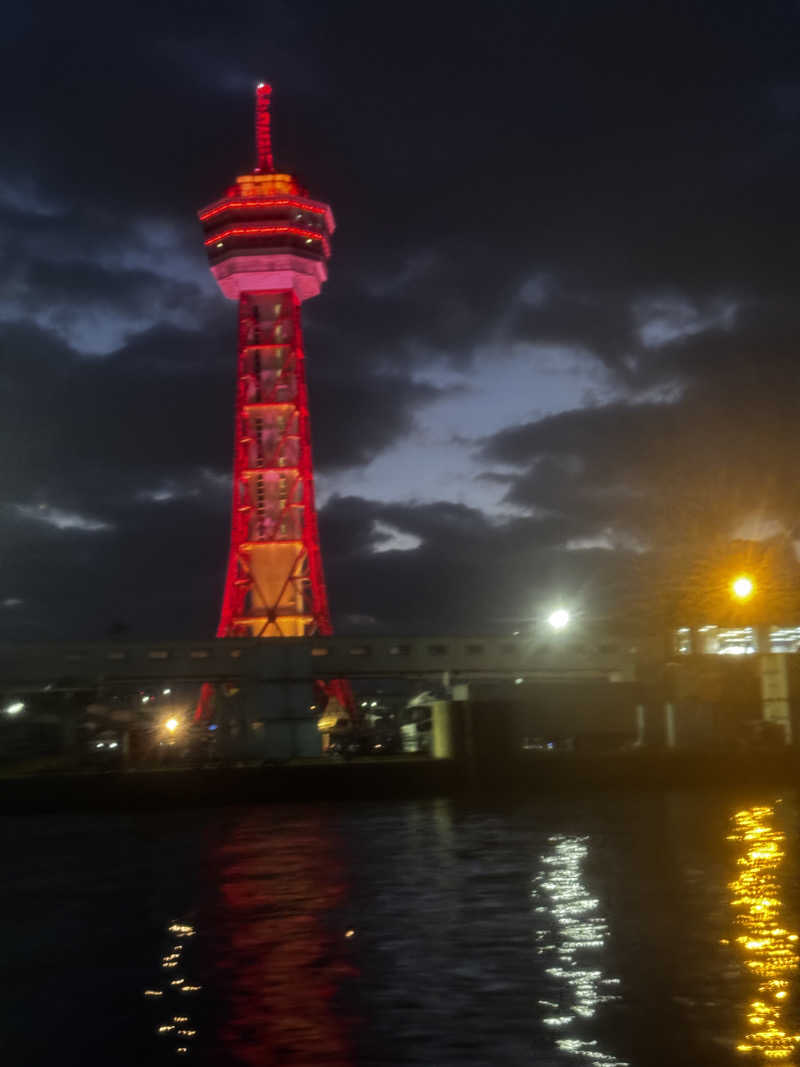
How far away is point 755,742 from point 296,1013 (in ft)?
113

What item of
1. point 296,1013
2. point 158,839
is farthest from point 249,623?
point 296,1013

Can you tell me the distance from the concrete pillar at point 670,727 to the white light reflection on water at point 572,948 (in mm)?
21422

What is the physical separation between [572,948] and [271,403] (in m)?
85.8

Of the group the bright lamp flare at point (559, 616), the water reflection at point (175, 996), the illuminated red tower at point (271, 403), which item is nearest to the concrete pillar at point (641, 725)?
the bright lamp flare at point (559, 616)

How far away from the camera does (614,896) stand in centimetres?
1912

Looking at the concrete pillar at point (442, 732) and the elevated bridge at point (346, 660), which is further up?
the elevated bridge at point (346, 660)

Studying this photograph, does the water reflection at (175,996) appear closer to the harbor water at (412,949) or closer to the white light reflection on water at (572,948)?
the harbor water at (412,949)

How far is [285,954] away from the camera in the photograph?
15.2 metres

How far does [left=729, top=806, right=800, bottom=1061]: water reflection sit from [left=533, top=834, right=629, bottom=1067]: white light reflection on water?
1346 millimetres

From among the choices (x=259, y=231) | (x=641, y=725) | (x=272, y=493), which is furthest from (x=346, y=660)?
(x=259, y=231)

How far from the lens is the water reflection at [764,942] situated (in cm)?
1080

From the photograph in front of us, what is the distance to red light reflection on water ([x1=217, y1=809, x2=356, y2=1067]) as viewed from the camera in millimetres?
11281

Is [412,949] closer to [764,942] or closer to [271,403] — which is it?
[764,942]

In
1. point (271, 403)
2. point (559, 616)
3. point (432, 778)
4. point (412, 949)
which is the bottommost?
point (412, 949)
